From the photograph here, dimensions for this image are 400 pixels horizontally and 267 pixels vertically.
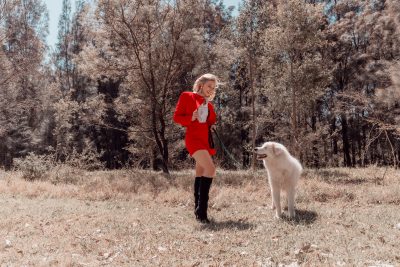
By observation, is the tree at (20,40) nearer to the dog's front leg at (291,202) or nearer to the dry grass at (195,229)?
the dry grass at (195,229)

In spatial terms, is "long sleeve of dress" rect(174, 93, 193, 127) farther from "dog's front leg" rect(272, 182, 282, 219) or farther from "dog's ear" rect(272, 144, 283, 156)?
"dog's front leg" rect(272, 182, 282, 219)

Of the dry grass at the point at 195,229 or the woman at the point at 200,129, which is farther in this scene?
the woman at the point at 200,129

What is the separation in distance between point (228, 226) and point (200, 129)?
148cm

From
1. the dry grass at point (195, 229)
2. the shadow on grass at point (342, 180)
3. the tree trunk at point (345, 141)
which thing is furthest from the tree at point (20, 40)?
the tree trunk at point (345, 141)

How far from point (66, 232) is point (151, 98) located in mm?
10291

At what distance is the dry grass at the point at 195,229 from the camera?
14.0 ft

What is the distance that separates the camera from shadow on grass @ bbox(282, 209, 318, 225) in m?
5.82

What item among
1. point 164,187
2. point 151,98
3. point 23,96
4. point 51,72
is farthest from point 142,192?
point 51,72

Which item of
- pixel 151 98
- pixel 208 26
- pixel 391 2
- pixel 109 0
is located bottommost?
pixel 151 98

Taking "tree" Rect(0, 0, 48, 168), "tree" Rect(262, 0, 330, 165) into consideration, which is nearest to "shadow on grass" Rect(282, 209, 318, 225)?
"tree" Rect(262, 0, 330, 165)

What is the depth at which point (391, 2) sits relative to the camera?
10844 millimetres

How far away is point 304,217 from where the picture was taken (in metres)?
6.18

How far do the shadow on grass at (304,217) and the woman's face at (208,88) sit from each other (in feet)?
7.51

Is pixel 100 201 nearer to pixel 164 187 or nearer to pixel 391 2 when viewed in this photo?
pixel 164 187
